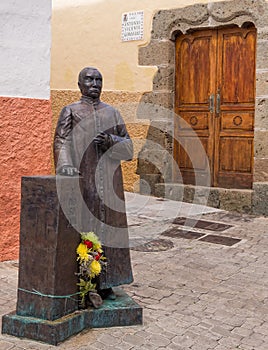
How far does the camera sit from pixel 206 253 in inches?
216

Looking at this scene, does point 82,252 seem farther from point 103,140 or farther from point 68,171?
point 103,140

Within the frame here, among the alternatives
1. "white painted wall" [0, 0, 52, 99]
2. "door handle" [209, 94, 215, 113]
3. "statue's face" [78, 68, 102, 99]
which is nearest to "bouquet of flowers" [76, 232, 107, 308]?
"statue's face" [78, 68, 102, 99]

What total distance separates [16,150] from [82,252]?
2.09 meters

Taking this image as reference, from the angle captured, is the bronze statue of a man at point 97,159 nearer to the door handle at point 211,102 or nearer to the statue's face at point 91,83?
the statue's face at point 91,83

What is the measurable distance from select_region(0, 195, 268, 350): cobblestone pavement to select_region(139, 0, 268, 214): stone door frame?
3.29 feet

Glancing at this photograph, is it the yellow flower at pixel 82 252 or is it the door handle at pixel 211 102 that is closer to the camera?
the yellow flower at pixel 82 252

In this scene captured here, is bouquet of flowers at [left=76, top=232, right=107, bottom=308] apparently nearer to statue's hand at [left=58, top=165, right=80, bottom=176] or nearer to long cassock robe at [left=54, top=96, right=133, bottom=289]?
long cassock robe at [left=54, top=96, right=133, bottom=289]

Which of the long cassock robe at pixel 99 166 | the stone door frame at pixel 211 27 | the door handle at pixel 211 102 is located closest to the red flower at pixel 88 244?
the long cassock robe at pixel 99 166

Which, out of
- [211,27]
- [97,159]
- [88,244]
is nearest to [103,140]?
[97,159]

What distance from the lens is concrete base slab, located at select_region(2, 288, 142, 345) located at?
3.17m

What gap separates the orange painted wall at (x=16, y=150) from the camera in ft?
16.5

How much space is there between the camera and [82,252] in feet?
10.9

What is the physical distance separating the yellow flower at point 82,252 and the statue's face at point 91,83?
3.22ft

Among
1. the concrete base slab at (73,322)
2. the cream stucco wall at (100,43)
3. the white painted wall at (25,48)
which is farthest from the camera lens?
the cream stucco wall at (100,43)
